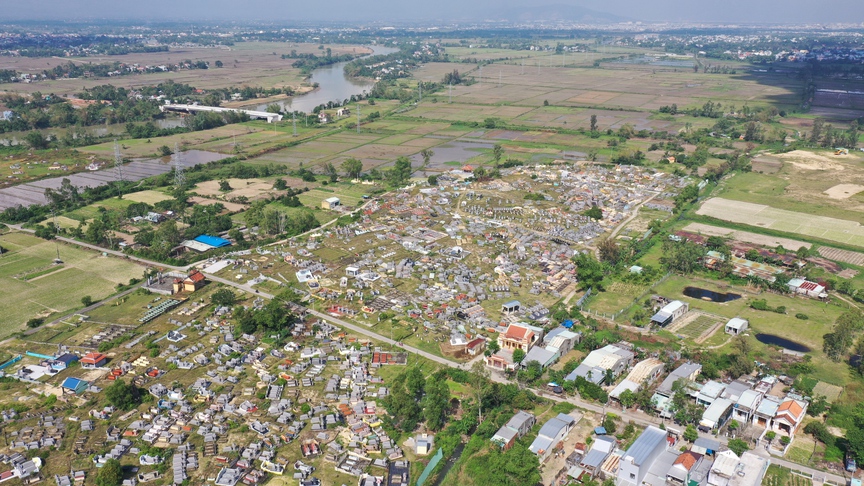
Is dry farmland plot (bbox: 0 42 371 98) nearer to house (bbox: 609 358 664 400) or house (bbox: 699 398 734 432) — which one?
house (bbox: 609 358 664 400)

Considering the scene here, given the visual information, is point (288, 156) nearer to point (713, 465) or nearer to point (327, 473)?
point (327, 473)

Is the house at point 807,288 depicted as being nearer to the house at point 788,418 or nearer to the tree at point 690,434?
the house at point 788,418

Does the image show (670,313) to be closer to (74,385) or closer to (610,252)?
(610,252)

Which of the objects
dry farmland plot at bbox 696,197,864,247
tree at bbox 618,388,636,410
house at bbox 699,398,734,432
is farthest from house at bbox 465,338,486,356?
dry farmland plot at bbox 696,197,864,247

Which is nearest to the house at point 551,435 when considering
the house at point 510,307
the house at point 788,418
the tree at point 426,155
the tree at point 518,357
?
the tree at point 518,357

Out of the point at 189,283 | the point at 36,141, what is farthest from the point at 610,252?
the point at 36,141

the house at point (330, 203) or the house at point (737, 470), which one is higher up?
the house at point (330, 203)
